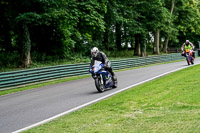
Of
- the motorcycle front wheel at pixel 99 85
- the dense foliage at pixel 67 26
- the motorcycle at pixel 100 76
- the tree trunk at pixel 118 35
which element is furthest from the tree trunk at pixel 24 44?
the tree trunk at pixel 118 35

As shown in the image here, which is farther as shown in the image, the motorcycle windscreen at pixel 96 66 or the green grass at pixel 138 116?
the motorcycle windscreen at pixel 96 66

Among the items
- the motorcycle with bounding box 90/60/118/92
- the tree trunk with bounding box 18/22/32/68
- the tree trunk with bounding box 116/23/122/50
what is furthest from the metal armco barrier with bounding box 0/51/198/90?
the tree trunk with bounding box 116/23/122/50

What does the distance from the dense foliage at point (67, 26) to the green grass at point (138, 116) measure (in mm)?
14069

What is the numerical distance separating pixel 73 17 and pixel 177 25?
3186 centimetres

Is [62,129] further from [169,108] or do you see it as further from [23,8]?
[23,8]

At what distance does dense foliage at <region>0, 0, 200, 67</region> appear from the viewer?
2198 cm

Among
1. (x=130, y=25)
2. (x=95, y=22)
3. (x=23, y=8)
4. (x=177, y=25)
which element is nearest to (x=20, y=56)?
(x=23, y=8)

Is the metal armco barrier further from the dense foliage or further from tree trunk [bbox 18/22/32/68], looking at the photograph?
tree trunk [bbox 18/22/32/68]

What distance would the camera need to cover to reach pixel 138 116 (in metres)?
6.19

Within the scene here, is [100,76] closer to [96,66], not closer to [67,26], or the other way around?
[96,66]

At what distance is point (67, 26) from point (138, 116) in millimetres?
19674

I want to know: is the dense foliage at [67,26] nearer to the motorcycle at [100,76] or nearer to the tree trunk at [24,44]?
the tree trunk at [24,44]

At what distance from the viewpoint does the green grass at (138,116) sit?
523 cm

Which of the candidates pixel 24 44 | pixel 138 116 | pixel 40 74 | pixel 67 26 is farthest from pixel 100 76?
pixel 67 26
